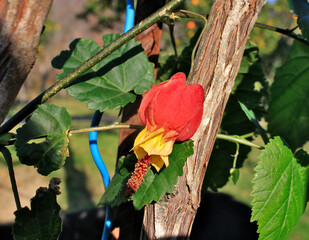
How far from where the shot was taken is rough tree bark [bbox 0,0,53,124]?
38 cm

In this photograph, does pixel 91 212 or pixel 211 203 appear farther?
pixel 211 203

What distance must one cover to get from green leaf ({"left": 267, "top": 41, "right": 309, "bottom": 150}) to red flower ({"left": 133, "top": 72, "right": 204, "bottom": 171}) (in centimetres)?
33

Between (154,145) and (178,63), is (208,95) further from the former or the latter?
(178,63)

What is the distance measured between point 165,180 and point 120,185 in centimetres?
8

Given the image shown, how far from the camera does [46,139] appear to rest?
0.41 m

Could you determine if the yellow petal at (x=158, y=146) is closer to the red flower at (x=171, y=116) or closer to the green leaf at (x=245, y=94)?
the red flower at (x=171, y=116)

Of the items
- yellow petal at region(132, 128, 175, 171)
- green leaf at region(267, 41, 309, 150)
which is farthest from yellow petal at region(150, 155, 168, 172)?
green leaf at region(267, 41, 309, 150)

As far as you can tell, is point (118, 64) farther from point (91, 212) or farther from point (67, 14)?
point (67, 14)

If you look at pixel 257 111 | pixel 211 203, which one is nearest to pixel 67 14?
pixel 211 203

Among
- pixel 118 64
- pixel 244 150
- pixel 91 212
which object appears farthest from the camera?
pixel 91 212

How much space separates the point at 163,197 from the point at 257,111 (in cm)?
35

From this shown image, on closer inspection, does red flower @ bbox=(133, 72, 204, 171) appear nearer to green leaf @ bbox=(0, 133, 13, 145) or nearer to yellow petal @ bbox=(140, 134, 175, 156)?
yellow petal @ bbox=(140, 134, 175, 156)

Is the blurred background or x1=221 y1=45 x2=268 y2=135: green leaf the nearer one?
x1=221 y1=45 x2=268 y2=135: green leaf

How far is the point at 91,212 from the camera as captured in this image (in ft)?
7.18
